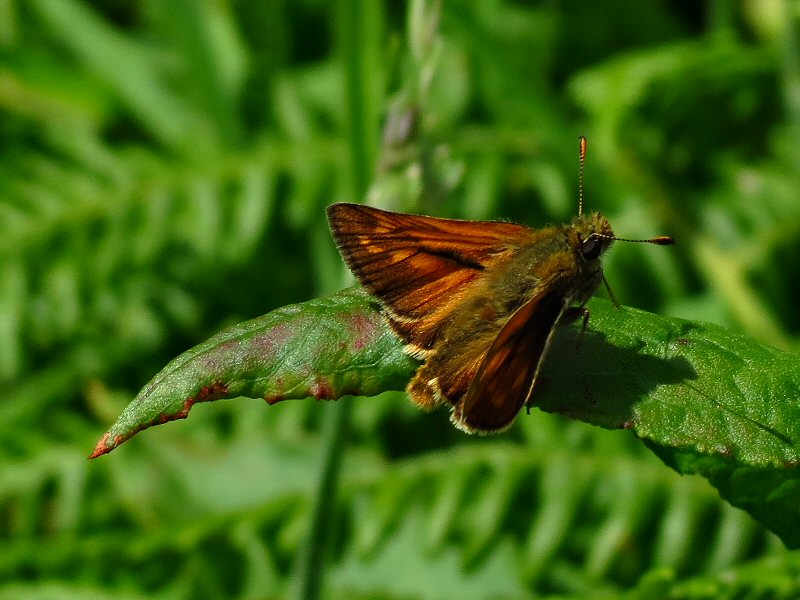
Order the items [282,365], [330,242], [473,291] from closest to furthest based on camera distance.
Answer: [282,365] < [473,291] < [330,242]

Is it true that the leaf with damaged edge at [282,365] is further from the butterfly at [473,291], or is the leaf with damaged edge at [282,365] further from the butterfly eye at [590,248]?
the butterfly eye at [590,248]

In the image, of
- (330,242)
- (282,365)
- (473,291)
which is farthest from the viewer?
(330,242)

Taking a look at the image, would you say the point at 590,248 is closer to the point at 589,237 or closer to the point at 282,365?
the point at 589,237

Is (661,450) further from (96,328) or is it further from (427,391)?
(96,328)

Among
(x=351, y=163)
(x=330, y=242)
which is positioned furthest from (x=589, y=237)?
(x=330, y=242)

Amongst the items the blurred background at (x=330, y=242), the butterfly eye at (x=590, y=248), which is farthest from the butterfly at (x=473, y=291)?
the blurred background at (x=330, y=242)

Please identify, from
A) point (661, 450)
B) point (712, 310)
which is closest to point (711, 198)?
point (712, 310)

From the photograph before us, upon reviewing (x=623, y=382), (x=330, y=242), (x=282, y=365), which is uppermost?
(x=282, y=365)
